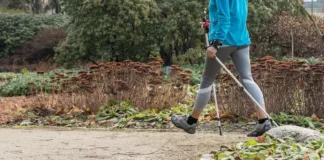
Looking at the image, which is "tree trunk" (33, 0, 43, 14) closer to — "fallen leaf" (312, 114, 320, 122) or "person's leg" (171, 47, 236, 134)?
"fallen leaf" (312, 114, 320, 122)

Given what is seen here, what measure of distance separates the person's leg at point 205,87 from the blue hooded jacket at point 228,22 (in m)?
0.13

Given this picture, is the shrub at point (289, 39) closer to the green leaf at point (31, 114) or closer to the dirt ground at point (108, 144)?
the green leaf at point (31, 114)

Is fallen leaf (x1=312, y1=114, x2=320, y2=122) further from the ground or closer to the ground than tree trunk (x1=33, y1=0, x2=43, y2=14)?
closer to the ground

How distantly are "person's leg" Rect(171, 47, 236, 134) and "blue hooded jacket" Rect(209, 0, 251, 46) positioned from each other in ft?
0.43

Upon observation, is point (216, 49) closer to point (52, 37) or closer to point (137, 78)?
point (137, 78)

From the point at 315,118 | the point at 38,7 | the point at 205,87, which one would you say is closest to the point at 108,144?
the point at 205,87

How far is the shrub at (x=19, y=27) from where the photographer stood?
88.1 ft

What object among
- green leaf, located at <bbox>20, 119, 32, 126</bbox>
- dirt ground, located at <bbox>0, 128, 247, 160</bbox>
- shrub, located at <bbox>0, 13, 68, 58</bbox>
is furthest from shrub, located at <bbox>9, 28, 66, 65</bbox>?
dirt ground, located at <bbox>0, 128, 247, 160</bbox>

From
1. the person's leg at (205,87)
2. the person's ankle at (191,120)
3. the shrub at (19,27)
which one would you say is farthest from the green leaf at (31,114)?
the shrub at (19,27)

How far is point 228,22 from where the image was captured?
20.7 feet

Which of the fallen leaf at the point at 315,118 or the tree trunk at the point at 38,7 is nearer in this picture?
the fallen leaf at the point at 315,118

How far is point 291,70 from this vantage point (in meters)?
7.87

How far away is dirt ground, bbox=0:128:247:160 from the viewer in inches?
237

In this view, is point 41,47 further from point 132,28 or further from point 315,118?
point 315,118
